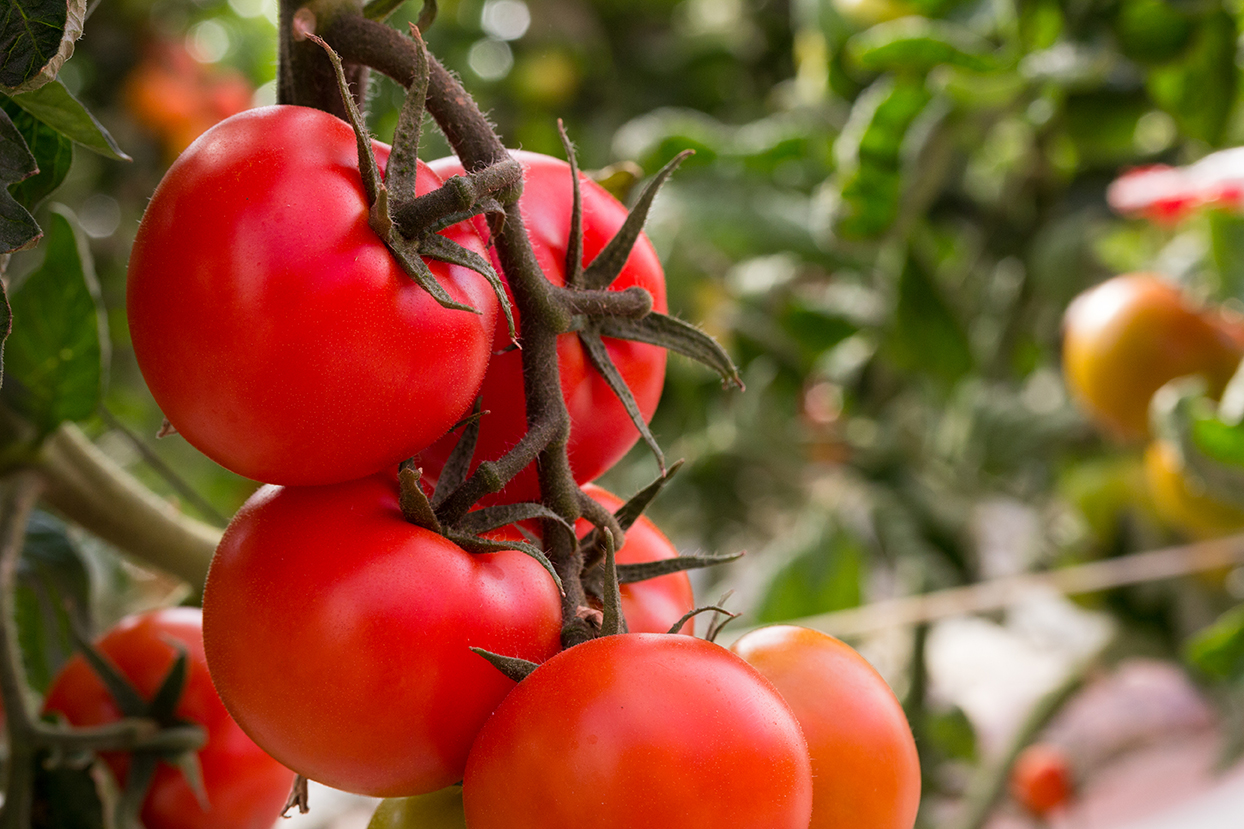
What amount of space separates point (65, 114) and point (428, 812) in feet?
0.65

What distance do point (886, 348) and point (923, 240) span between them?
95 mm

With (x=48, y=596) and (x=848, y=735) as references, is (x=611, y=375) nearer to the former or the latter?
(x=848, y=735)

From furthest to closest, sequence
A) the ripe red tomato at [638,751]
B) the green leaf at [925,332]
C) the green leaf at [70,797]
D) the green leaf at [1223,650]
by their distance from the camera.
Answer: the green leaf at [925,332] < the green leaf at [1223,650] < the green leaf at [70,797] < the ripe red tomato at [638,751]

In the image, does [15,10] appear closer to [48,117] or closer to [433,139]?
[48,117]

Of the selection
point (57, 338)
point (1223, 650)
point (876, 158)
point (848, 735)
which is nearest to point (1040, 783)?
point (1223, 650)

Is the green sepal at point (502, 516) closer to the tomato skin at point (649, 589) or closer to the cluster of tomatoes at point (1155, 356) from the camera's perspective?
the tomato skin at point (649, 589)

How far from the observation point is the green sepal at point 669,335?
0.83 ft

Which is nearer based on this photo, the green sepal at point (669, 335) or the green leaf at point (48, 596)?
the green sepal at point (669, 335)

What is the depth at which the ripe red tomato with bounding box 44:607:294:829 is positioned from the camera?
14.3 inches

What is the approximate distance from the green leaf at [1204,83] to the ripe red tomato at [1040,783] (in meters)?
0.52

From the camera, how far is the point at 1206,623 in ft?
2.68

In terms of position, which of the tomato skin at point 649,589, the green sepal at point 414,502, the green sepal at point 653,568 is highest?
the green sepal at point 414,502

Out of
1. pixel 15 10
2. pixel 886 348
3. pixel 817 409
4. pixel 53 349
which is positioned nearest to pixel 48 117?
pixel 15 10

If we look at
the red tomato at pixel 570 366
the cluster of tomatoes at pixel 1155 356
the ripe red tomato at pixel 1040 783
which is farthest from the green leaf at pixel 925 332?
the red tomato at pixel 570 366
